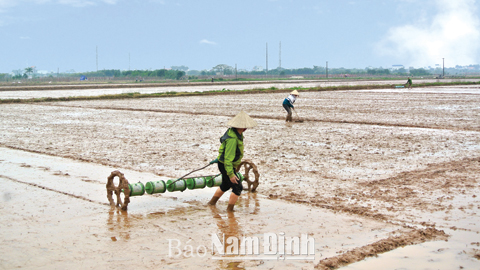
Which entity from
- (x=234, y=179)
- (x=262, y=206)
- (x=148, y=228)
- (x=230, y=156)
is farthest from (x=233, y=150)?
(x=148, y=228)

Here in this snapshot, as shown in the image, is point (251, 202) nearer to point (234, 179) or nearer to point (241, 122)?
point (234, 179)

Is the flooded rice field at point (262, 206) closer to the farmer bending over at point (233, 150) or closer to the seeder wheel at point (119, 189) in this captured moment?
the seeder wheel at point (119, 189)

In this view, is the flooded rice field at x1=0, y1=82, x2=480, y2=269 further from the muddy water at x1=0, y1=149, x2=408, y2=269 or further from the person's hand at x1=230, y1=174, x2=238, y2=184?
the person's hand at x1=230, y1=174, x2=238, y2=184

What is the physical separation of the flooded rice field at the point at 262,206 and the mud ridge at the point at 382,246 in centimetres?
2

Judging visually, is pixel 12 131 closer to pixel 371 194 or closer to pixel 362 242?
pixel 371 194

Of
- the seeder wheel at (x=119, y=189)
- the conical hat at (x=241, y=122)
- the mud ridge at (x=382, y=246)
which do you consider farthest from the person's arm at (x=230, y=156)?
the mud ridge at (x=382, y=246)

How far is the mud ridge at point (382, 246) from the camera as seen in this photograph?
4.72 meters

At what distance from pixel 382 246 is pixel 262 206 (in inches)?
78.6

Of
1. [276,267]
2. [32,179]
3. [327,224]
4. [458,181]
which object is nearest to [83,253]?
→ [276,267]

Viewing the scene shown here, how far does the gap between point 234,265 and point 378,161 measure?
5.61 m

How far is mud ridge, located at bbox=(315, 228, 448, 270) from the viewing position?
4719mm

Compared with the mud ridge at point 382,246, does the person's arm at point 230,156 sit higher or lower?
higher

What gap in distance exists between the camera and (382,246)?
511 centimetres

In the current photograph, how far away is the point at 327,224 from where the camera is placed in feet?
19.3
